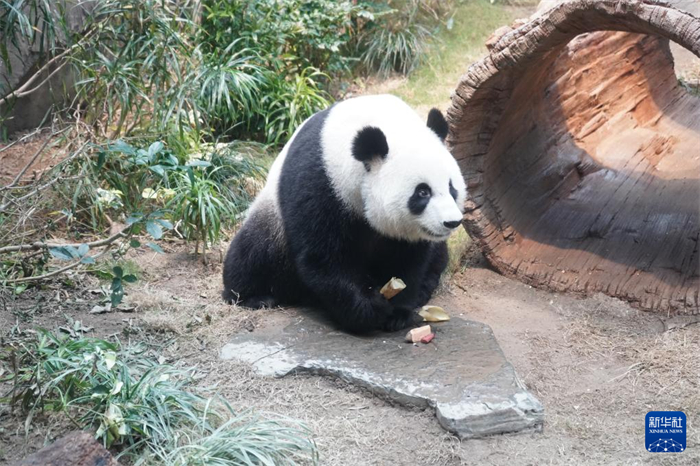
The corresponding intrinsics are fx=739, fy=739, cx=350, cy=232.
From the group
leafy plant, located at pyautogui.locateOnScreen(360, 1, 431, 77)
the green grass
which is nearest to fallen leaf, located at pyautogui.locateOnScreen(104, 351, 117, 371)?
the green grass

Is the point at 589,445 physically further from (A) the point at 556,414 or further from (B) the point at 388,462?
(B) the point at 388,462

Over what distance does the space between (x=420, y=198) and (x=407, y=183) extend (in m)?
0.12

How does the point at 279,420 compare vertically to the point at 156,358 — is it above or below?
above

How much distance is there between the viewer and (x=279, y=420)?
374cm

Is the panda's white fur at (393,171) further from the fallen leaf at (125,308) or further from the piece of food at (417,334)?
the fallen leaf at (125,308)

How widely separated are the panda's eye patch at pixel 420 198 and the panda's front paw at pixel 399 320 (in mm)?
882

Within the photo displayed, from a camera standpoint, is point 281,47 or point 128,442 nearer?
point 128,442

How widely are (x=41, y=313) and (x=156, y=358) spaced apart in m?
1.08

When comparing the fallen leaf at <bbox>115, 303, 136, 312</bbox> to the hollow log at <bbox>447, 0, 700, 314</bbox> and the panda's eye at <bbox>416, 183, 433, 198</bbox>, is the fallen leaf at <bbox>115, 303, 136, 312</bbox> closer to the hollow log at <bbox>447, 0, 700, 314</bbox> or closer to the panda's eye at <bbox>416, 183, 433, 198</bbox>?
the panda's eye at <bbox>416, 183, 433, 198</bbox>

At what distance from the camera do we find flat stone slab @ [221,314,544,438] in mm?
3957

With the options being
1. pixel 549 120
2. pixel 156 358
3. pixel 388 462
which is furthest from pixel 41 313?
pixel 549 120

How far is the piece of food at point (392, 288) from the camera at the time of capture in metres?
4.94

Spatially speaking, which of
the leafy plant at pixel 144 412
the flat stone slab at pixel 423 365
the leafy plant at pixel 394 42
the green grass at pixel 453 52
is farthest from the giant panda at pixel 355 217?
the leafy plant at pixel 394 42

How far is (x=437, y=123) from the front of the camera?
4848mm
